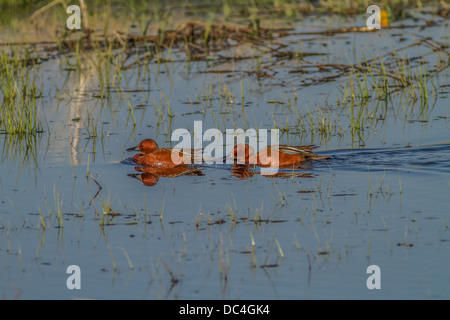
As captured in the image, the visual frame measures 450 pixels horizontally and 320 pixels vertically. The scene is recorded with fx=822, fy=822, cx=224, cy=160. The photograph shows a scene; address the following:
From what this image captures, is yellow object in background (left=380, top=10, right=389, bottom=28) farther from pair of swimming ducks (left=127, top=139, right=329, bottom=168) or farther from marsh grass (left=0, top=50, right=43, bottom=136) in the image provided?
pair of swimming ducks (left=127, top=139, right=329, bottom=168)

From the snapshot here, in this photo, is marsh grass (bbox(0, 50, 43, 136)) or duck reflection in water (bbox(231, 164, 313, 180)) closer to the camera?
duck reflection in water (bbox(231, 164, 313, 180))

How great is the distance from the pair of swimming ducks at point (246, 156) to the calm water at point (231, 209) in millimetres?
173

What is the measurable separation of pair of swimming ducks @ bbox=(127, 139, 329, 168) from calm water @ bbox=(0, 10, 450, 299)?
173mm

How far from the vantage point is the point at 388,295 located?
4.77 m

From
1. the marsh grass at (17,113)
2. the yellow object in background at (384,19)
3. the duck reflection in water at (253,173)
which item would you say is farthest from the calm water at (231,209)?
the yellow object in background at (384,19)

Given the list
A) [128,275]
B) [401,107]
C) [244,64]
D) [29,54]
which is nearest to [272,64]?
[244,64]

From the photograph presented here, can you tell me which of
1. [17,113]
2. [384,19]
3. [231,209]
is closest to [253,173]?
[231,209]

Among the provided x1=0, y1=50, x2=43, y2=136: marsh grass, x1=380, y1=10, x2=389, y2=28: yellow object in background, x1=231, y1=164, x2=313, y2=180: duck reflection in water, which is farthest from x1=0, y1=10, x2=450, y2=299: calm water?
x1=380, y1=10, x2=389, y2=28: yellow object in background

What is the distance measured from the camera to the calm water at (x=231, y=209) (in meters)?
5.05

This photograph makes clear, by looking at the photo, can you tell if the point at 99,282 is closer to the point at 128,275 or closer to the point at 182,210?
the point at 128,275

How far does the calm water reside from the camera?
505cm

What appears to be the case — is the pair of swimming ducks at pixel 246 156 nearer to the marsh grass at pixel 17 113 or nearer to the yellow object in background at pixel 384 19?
the marsh grass at pixel 17 113

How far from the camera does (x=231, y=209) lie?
643cm

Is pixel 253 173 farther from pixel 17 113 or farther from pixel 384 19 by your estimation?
pixel 384 19
